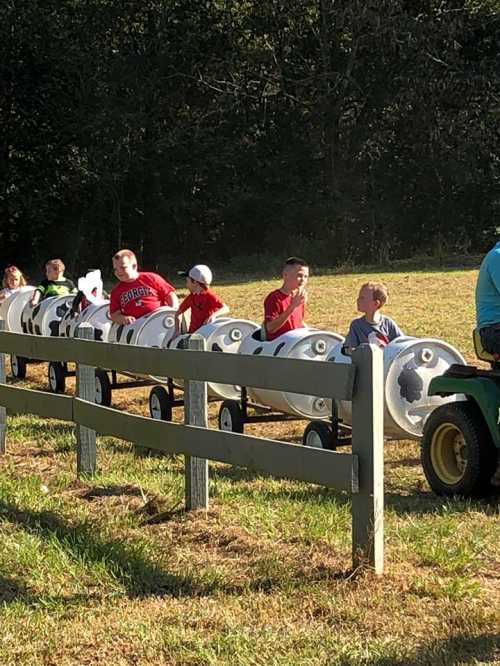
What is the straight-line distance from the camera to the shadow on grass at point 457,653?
4091 millimetres

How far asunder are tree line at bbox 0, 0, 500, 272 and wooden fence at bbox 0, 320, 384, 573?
A: 25.1 metres

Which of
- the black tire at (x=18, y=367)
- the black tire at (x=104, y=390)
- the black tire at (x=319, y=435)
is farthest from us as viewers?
the black tire at (x=18, y=367)

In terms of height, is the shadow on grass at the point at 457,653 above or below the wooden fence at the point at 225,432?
below

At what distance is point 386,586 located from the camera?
16.5 ft

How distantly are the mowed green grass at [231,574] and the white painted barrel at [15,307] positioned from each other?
683 cm

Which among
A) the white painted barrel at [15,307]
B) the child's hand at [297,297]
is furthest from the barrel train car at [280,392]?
the white painted barrel at [15,307]

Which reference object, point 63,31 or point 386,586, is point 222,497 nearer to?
point 386,586

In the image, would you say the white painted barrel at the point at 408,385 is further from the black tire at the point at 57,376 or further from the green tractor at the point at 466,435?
the black tire at the point at 57,376

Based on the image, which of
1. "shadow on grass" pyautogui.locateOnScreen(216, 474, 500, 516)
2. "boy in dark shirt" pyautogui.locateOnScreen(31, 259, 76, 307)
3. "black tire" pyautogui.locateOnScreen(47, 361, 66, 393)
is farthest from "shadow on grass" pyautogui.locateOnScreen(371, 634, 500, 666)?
"boy in dark shirt" pyautogui.locateOnScreen(31, 259, 76, 307)

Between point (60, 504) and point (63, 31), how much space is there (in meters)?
28.7

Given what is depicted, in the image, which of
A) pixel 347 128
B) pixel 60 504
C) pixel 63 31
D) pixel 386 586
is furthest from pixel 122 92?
pixel 386 586

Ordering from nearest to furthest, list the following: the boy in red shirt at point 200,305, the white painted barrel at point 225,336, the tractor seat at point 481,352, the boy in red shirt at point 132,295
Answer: the tractor seat at point 481,352
the white painted barrel at point 225,336
the boy in red shirt at point 200,305
the boy in red shirt at point 132,295

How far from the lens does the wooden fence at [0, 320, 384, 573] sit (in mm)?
5125

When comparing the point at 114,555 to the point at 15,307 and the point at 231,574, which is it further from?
the point at 15,307
